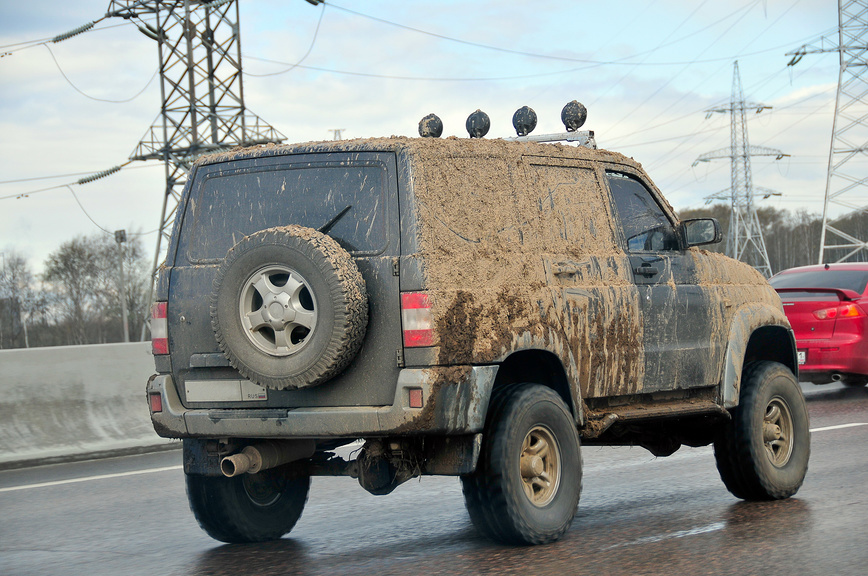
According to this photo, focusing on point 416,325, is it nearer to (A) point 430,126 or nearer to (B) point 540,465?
(B) point 540,465

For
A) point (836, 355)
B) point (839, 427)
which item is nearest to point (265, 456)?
point (839, 427)

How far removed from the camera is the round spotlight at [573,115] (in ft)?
22.1

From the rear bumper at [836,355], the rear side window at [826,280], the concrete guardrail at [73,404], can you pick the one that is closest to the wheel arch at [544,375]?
the concrete guardrail at [73,404]

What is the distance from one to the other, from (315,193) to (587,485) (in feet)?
11.3

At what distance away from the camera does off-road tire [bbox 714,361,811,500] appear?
662 cm

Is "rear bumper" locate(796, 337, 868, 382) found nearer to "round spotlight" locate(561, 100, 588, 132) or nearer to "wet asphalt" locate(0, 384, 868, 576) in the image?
"wet asphalt" locate(0, 384, 868, 576)

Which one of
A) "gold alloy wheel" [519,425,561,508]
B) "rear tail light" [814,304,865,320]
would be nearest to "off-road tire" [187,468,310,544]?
"gold alloy wheel" [519,425,561,508]

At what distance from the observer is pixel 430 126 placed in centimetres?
617

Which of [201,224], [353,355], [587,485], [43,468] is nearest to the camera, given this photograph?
[353,355]

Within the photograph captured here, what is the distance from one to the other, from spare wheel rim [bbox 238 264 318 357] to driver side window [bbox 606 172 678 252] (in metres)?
2.20

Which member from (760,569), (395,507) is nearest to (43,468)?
(395,507)

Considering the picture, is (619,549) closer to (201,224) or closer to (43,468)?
(201,224)

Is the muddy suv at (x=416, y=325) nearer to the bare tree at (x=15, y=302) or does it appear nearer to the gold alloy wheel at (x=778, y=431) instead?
the gold alloy wheel at (x=778, y=431)

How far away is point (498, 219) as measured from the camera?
17.5 feet
